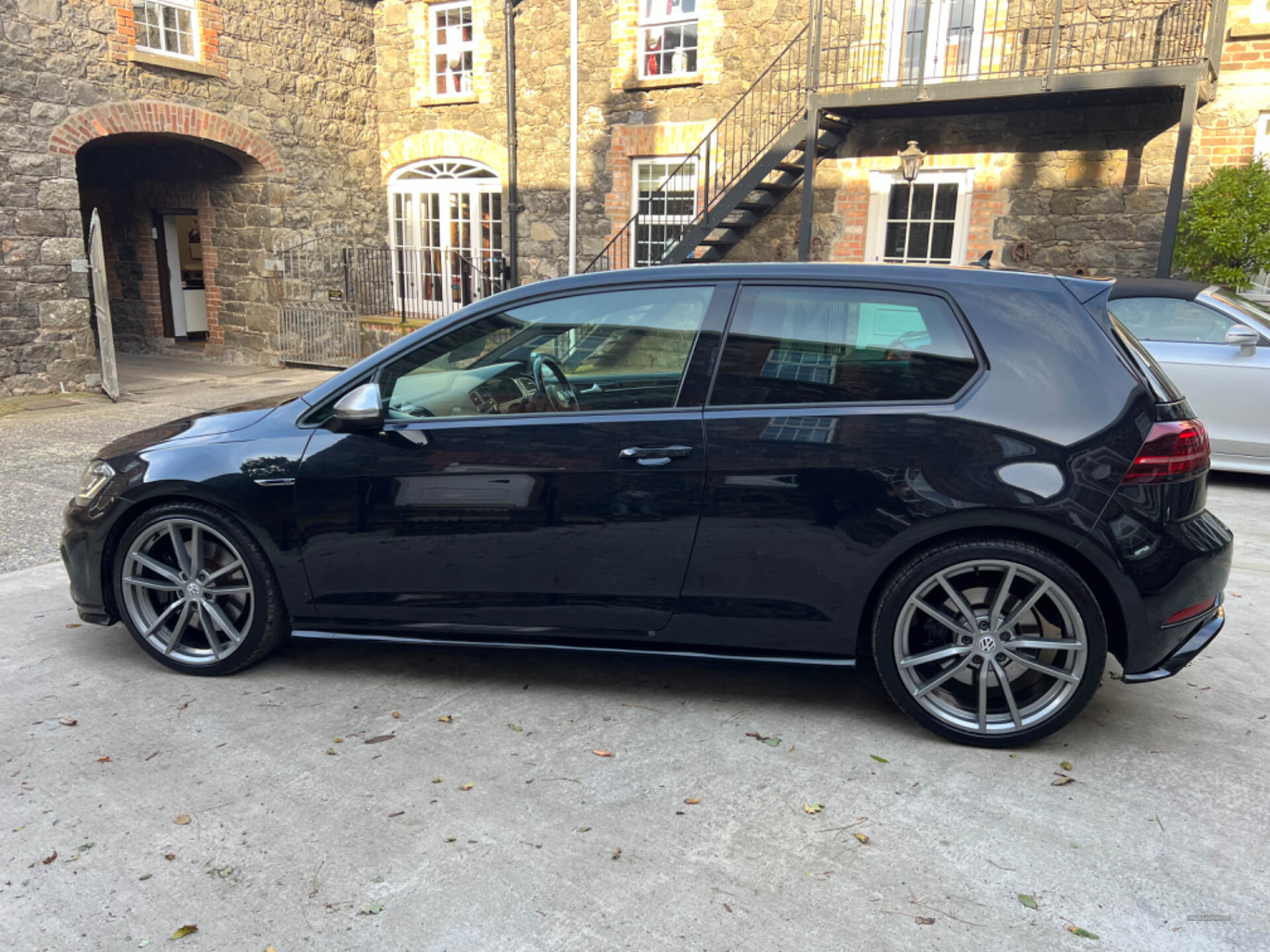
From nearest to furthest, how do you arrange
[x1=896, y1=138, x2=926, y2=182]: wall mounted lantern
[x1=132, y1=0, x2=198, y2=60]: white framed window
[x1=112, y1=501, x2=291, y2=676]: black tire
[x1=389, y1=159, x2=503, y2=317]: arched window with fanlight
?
[x1=112, y1=501, x2=291, y2=676]: black tire → [x1=896, y1=138, x2=926, y2=182]: wall mounted lantern → [x1=132, y1=0, x2=198, y2=60]: white framed window → [x1=389, y1=159, x2=503, y2=317]: arched window with fanlight

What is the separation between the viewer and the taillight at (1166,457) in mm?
3051

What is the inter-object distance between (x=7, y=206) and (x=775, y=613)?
11210 mm

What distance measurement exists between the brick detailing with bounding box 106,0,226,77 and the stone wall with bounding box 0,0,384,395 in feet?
0.06

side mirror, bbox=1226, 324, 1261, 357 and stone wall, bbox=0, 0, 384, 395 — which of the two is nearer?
side mirror, bbox=1226, 324, 1261, 357

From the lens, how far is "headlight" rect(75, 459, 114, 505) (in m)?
3.85

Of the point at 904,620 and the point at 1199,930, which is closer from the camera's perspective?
the point at 1199,930

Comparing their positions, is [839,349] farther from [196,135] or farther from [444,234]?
[444,234]

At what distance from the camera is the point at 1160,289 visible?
7320mm

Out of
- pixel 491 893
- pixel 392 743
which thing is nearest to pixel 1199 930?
pixel 491 893

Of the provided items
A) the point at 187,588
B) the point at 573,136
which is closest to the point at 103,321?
the point at 573,136

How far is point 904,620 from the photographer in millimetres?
3238

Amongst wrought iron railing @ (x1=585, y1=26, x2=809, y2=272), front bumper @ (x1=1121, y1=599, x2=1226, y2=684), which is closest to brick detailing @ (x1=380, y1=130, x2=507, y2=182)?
wrought iron railing @ (x1=585, y1=26, x2=809, y2=272)

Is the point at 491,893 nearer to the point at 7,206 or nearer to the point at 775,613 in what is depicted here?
the point at 775,613

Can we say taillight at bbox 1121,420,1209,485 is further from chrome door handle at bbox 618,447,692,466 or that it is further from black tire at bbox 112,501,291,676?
black tire at bbox 112,501,291,676
